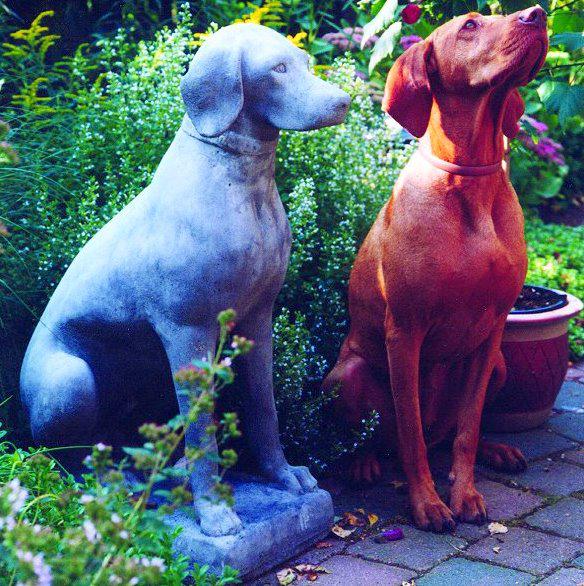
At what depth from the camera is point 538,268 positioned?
5.85m

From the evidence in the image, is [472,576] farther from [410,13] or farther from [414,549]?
[410,13]

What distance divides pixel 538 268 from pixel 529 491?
8.71ft

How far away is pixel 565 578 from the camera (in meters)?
2.80

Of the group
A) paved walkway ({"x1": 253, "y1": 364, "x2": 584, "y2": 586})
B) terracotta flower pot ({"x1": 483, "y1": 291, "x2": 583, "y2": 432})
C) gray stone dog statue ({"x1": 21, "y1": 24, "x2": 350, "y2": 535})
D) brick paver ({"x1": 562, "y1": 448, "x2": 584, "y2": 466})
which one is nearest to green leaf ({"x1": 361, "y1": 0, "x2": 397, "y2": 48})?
gray stone dog statue ({"x1": 21, "y1": 24, "x2": 350, "y2": 535})

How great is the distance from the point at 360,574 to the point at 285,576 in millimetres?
262

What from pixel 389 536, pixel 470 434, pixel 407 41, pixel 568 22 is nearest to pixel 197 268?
pixel 389 536

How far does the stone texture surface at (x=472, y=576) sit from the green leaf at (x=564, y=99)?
182cm

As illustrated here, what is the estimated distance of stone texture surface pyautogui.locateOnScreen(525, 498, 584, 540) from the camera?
315cm

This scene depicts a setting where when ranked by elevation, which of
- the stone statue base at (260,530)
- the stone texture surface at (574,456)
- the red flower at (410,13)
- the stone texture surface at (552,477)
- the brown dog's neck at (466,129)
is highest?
the red flower at (410,13)

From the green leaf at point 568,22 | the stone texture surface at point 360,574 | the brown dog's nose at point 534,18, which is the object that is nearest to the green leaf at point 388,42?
the brown dog's nose at point 534,18

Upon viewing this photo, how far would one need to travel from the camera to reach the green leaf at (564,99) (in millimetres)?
3488

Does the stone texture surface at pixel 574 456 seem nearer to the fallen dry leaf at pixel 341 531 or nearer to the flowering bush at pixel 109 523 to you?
the fallen dry leaf at pixel 341 531

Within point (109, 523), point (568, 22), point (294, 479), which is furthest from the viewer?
point (568, 22)

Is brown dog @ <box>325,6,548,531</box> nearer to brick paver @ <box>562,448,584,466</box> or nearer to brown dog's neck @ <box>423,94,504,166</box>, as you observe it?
brown dog's neck @ <box>423,94,504,166</box>
